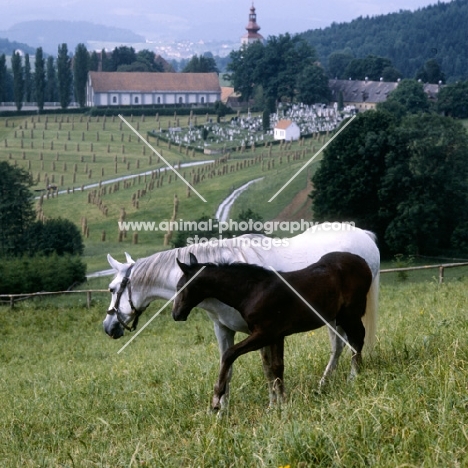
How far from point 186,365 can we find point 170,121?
8551 cm

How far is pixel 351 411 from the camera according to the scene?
18.9 ft

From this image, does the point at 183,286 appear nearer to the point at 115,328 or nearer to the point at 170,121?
the point at 115,328

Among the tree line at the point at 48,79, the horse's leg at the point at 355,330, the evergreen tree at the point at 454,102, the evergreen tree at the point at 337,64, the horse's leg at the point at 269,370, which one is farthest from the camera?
the evergreen tree at the point at 337,64

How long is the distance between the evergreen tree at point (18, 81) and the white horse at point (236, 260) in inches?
3688

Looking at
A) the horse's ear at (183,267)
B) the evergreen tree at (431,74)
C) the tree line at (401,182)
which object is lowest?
the tree line at (401,182)

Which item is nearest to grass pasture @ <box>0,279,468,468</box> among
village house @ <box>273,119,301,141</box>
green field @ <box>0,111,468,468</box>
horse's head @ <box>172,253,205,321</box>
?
green field @ <box>0,111,468,468</box>

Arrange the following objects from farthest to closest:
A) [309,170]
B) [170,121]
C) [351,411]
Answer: [170,121], [309,170], [351,411]

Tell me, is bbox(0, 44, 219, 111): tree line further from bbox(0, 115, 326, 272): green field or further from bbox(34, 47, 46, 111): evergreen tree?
bbox(0, 115, 326, 272): green field

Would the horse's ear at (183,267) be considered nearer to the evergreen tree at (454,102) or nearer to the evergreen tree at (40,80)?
the evergreen tree at (454,102)

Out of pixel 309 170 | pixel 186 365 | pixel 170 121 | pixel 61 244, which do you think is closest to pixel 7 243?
pixel 61 244

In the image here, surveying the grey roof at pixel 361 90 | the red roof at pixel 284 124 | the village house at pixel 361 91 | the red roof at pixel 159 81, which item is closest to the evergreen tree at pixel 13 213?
the red roof at pixel 284 124

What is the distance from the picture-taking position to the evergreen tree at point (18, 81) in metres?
96.6

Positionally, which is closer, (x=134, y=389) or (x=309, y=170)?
(x=134, y=389)

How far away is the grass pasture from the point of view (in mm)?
5055
